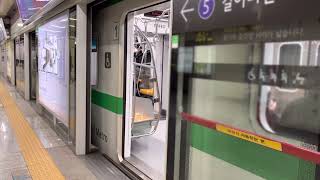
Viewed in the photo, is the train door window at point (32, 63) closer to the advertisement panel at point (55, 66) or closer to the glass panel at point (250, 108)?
the advertisement panel at point (55, 66)

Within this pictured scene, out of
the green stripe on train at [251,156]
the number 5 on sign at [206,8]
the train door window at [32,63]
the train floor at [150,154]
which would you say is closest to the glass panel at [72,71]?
the train floor at [150,154]

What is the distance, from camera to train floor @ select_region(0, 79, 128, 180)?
143 inches

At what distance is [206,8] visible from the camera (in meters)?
1.85

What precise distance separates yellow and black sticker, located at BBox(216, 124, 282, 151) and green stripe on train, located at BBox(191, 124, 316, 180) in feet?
0.44

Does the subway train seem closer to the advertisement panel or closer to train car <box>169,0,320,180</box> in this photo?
train car <box>169,0,320,180</box>

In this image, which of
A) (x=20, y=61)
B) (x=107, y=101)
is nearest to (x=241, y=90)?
(x=107, y=101)

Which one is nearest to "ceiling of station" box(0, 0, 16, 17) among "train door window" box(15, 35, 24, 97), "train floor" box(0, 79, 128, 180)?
"train door window" box(15, 35, 24, 97)

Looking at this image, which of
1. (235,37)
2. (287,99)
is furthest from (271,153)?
(235,37)

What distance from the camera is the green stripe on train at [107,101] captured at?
13.0 ft

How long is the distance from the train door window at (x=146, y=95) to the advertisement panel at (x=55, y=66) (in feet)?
3.53

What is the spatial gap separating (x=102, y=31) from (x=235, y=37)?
2.96 metres

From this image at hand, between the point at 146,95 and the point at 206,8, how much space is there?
4327 millimetres

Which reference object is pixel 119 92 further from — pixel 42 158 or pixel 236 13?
pixel 236 13

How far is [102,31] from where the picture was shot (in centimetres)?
437
